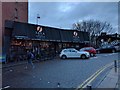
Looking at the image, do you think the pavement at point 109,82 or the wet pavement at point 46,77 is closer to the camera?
the pavement at point 109,82

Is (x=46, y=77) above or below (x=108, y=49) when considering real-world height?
below

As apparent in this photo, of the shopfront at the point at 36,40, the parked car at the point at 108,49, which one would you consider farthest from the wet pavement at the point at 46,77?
the parked car at the point at 108,49

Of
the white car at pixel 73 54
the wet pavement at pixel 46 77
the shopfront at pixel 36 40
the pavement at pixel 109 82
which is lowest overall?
the wet pavement at pixel 46 77

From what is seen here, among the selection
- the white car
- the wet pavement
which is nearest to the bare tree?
the white car

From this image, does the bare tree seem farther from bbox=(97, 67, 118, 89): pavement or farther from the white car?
bbox=(97, 67, 118, 89): pavement

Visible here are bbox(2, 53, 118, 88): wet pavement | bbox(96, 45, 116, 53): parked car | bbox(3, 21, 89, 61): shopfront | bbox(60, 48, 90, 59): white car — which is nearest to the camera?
bbox(2, 53, 118, 88): wet pavement

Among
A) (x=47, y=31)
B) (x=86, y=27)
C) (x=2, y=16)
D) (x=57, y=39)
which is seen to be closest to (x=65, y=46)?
(x=57, y=39)

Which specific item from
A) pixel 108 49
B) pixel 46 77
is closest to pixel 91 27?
pixel 108 49

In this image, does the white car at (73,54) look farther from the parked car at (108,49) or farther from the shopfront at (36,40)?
the parked car at (108,49)

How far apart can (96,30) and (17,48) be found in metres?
53.3

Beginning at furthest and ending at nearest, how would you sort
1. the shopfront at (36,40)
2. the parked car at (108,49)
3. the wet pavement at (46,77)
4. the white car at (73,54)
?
1. the parked car at (108,49)
2. the white car at (73,54)
3. the shopfront at (36,40)
4. the wet pavement at (46,77)


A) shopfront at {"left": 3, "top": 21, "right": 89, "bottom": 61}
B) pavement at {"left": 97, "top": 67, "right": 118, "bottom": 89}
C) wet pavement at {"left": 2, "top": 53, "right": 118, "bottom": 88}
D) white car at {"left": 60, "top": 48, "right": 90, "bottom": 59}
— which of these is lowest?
wet pavement at {"left": 2, "top": 53, "right": 118, "bottom": 88}

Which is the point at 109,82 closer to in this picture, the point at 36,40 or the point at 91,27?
the point at 36,40

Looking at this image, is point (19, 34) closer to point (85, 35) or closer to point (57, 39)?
point (57, 39)
